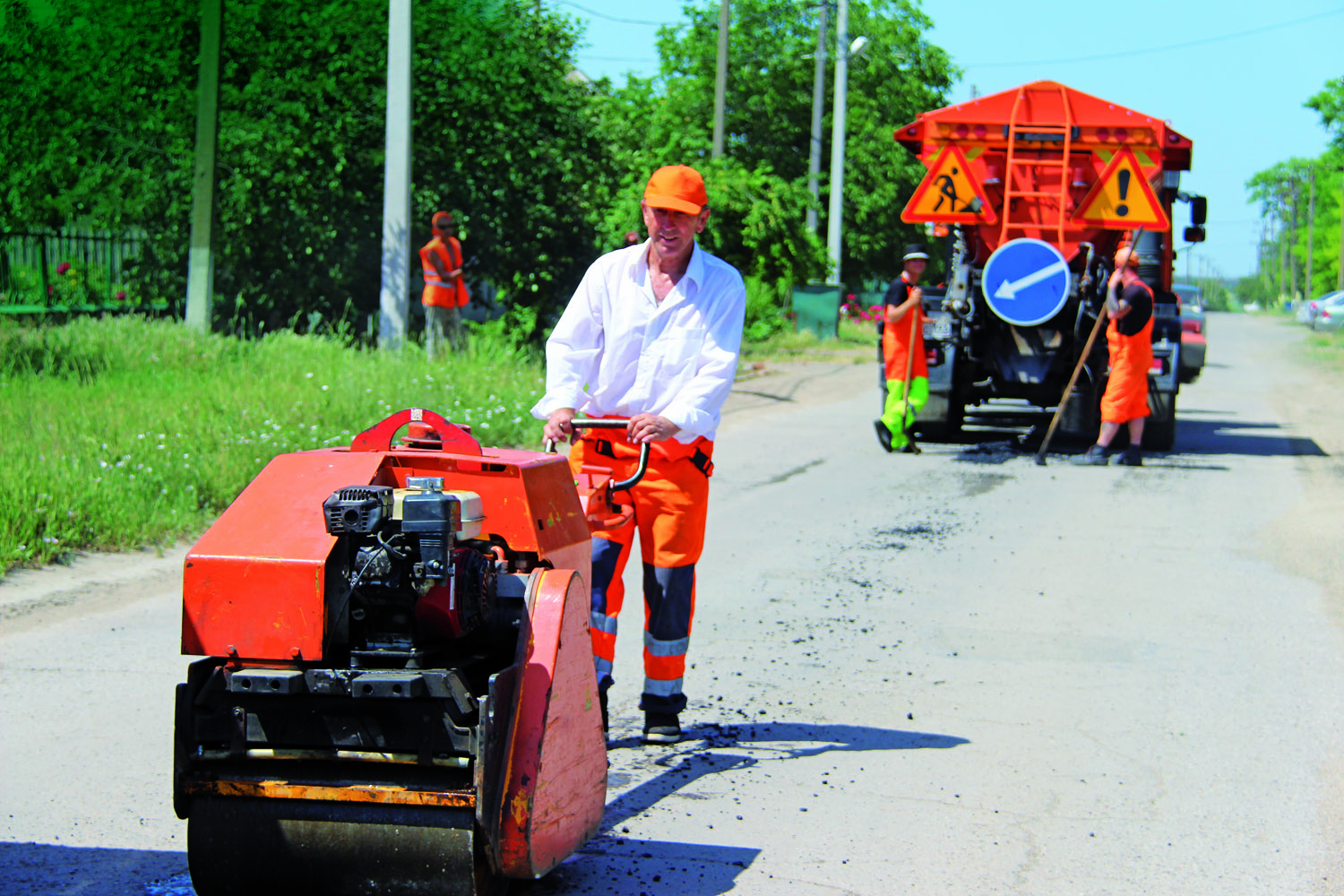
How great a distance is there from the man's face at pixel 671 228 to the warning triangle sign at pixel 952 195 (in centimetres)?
912

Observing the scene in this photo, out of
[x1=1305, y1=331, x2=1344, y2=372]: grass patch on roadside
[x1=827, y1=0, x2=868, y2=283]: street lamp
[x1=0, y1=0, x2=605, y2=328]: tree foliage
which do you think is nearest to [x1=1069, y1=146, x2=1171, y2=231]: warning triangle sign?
[x1=0, y1=0, x2=605, y2=328]: tree foliage

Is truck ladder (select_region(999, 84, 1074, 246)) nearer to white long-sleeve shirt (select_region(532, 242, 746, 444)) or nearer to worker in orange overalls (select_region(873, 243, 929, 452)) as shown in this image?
worker in orange overalls (select_region(873, 243, 929, 452))

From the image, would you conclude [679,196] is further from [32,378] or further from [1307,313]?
[1307,313]

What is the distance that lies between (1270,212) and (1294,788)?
128 m

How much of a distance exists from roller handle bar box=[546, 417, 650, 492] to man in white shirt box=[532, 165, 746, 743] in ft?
0.26

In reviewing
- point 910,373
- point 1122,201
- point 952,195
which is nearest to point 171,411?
point 910,373

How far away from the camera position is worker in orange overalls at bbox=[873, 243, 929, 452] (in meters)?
13.1

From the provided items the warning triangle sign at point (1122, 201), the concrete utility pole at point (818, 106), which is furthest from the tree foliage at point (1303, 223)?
the warning triangle sign at point (1122, 201)

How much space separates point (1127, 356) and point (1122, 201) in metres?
1.59

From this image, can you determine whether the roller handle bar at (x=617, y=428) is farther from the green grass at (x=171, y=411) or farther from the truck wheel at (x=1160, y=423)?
the truck wheel at (x=1160, y=423)

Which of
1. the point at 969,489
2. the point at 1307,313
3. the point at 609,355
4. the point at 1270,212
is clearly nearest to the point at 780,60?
the point at 1307,313

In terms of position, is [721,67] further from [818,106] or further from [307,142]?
[818,106]

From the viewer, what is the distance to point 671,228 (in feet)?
15.1

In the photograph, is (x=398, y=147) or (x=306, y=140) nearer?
(x=398, y=147)
